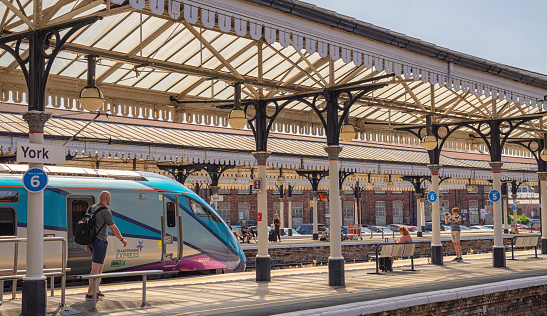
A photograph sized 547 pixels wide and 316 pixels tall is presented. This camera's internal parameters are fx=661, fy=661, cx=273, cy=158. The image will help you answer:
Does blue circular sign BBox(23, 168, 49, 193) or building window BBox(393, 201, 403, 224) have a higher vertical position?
blue circular sign BBox(23, 168, 49, 193)

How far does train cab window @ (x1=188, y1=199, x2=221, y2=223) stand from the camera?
59.7 feet

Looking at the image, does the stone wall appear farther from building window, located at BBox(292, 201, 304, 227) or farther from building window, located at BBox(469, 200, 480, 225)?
building window, located at BBox(469, 200, 480, 225)

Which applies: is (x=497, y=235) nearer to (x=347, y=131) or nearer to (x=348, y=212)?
(x=347, y=131)

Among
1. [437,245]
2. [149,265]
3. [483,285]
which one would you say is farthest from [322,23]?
[437,245]

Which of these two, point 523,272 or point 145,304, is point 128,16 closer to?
point 145,304

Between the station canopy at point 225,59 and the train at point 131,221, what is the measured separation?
241cm

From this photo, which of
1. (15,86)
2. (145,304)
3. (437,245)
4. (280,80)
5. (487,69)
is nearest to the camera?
(145,304)

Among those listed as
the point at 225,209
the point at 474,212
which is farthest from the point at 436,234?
the point at 474,212

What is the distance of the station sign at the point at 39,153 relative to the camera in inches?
359

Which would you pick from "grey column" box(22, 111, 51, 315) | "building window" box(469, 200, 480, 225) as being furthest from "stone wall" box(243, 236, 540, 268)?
"building window" box(469, 200, 480, 225)

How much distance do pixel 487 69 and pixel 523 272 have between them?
17.4 feet

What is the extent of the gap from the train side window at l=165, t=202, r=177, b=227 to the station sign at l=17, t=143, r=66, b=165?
8.07 meters

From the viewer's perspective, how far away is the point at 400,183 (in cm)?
4816

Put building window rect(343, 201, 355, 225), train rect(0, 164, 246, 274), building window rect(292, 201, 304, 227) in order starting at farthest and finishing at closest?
building window rect(343, 201, 355, 225) → building window rect(292, 201, 304, 227) → train rect(0, 164, 246, 274)
